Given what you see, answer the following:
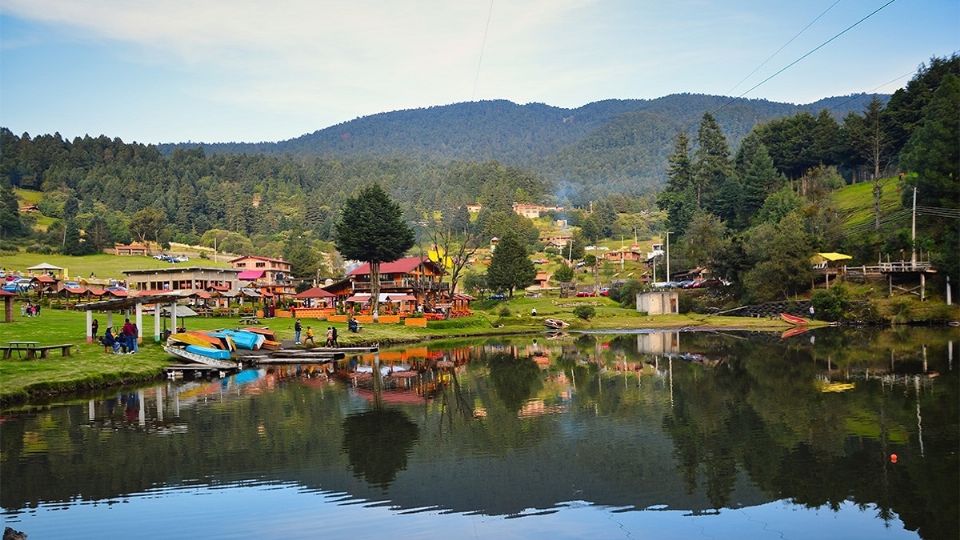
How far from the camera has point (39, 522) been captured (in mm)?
15969

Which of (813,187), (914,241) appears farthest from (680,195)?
Answer: (914,241)

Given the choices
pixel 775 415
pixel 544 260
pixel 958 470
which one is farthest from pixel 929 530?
pixel 544 260

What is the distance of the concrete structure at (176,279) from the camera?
319 ft

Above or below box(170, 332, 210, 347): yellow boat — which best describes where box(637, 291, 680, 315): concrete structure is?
below

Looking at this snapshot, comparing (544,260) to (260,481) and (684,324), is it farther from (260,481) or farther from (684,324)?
(260,481)

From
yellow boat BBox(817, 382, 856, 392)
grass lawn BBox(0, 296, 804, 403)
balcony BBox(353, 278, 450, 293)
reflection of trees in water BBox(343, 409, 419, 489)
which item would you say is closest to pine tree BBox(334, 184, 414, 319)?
grass lawn BBox(0, 296, 804, 403)

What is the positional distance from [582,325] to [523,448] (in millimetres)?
55823

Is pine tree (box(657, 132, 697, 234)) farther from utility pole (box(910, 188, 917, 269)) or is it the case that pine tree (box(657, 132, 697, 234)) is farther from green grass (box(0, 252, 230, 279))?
green grass (box(0, 252, 230, 279))

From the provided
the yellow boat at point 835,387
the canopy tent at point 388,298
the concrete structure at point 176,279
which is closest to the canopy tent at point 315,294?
the canopy tent at point 388,298

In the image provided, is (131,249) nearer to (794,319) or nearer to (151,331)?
(151,331)

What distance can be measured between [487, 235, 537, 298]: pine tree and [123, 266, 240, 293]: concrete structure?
103ft

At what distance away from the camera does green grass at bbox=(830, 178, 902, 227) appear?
301 feet

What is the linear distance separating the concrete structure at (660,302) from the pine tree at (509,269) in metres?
21.2

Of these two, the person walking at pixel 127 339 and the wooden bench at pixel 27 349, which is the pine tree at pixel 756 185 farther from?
the wooden bench at pixel 27 349
